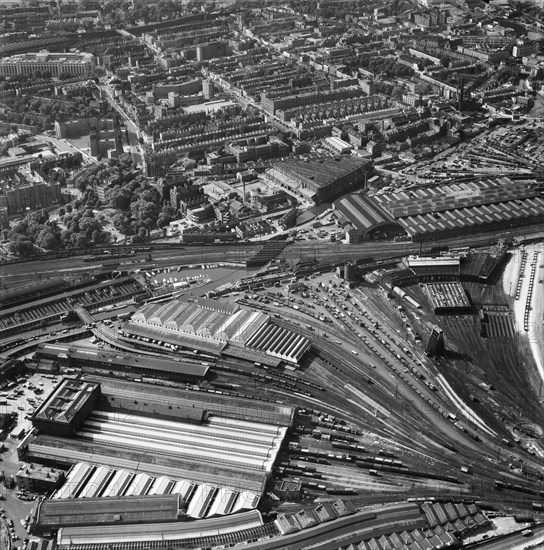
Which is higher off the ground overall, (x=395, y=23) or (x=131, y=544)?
(x=131, y=544)

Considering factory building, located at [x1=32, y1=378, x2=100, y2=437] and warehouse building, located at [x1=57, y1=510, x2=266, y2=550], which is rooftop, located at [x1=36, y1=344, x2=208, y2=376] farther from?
warehouse building, located at [x1=57, y1=510, x2=266, y2=550]

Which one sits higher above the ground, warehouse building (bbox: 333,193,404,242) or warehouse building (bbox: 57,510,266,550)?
warehouse building (bbox: 57,510,266,550)

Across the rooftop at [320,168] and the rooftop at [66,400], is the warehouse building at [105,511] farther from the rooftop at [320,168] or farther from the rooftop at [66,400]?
the rooftop at [320,168]

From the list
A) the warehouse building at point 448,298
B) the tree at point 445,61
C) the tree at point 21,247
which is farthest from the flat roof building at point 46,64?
the warehouse building at point 448,298

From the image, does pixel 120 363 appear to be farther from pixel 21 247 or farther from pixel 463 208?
pixel 463 208

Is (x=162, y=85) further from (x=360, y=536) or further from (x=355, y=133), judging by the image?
(x=360, y=536)

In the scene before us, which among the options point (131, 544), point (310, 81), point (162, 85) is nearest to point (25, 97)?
point (162, 85)

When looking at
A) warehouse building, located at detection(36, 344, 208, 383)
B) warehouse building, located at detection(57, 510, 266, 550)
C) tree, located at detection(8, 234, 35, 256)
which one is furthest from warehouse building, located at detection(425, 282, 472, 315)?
tree, located at detection(8, 234, 35, 256)

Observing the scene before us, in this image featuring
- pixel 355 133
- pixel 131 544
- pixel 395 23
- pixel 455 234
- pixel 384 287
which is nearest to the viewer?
pixel 131 544
